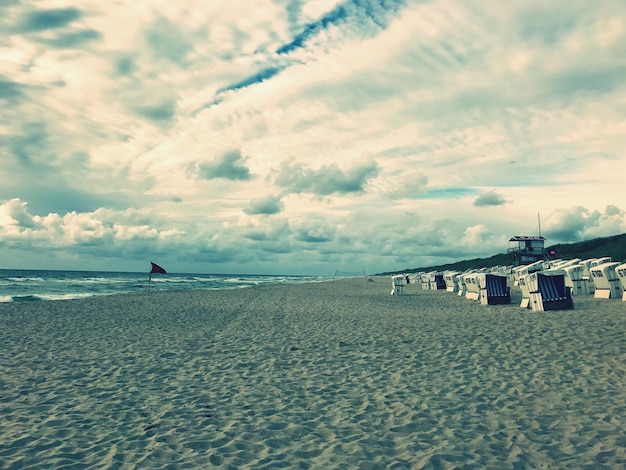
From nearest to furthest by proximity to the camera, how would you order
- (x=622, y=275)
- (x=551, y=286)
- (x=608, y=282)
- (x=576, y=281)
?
(x=551, y=286), (x=622, y=275), (x=608, y=282), (x=576, y=281)

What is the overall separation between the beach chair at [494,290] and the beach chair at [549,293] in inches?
142

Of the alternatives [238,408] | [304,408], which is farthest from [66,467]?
[304,408]

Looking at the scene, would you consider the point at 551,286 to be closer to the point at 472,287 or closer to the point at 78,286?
the point at 472,287

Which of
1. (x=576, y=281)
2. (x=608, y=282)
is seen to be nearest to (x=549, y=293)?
(x=608, y=282)

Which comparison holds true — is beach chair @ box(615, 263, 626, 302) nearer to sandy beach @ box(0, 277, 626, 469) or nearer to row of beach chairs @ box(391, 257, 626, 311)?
row of beach chairs @ box(391, 257, 626, 311)

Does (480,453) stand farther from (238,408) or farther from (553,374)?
(553,374)

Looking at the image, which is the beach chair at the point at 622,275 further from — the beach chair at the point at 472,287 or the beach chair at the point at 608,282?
the beach chair at the point at 472,287

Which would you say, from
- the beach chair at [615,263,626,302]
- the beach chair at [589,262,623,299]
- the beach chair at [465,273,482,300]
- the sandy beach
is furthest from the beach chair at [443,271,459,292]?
the sandy beach

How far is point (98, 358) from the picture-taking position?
33.2 feet

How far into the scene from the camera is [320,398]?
7.12 m

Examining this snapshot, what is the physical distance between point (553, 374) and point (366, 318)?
971cm

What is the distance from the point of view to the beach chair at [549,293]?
16.7 m

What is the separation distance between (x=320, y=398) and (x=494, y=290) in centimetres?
1658

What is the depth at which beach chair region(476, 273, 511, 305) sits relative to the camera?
21.1m
